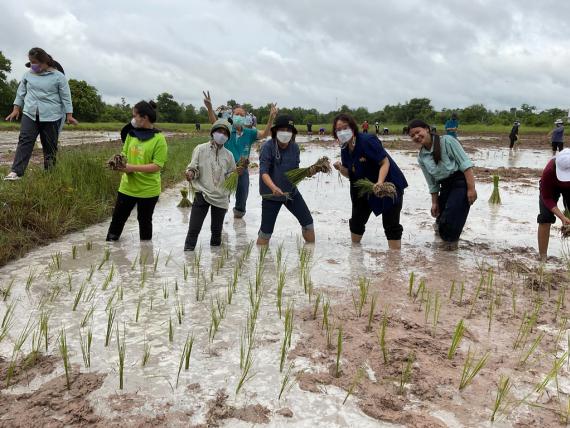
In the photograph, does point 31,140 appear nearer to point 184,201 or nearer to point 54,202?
point 54,202

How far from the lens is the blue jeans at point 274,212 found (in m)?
4.99

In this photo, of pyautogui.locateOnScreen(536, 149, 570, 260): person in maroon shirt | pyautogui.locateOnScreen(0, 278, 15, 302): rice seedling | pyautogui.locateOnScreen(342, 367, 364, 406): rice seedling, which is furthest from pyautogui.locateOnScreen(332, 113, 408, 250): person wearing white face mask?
pyautogui.locateOnScreen(0, 278, 15, 302): rice seedling

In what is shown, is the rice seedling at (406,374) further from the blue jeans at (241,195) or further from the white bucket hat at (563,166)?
the blue jeans at (241,195)

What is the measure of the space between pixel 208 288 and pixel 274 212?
61.1 inches

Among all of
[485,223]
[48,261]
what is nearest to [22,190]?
[48,261]

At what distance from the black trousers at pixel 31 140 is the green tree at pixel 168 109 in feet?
248

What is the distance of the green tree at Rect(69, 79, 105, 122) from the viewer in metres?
56.5

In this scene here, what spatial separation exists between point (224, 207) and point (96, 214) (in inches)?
80.2

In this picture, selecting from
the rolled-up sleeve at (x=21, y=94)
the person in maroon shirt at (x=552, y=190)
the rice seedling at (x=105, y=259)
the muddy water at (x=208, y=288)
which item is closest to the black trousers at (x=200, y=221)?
the muddy water at (x=208, y=288)

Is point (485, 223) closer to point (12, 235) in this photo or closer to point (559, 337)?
point (559, 337)

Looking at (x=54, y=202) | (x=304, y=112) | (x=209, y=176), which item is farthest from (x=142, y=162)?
(x=304, y=112)

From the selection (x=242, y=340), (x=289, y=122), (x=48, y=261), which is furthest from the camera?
(x=289, y=122)

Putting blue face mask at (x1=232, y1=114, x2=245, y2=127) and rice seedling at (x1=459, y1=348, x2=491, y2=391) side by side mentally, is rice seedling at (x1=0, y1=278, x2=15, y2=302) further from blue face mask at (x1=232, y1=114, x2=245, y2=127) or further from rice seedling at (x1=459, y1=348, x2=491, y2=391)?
blue face mask at (x1=232, y1=114, x2=245, y2=127)

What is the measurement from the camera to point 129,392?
2215mm
